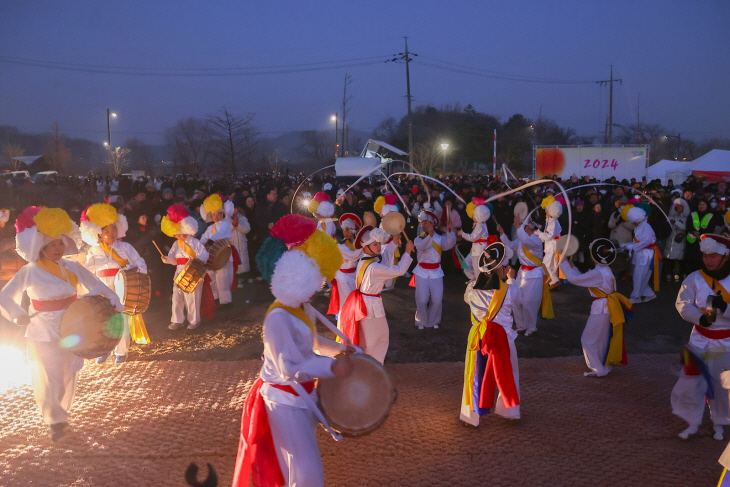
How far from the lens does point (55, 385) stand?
4.62 metres

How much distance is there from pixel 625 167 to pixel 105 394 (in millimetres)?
22508

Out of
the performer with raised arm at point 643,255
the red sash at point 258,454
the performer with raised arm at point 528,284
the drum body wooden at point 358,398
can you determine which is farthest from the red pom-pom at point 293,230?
the performer with raised arm at point 643,255

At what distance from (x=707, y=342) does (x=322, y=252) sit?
135 inches

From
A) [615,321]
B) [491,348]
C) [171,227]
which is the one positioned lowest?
[615,321]

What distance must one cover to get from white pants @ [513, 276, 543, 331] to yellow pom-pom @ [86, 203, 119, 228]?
5.31 m

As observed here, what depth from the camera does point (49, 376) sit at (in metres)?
4.58

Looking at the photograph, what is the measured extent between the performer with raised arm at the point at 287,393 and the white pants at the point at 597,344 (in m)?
3.69

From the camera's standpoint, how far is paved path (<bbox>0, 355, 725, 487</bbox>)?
3947mm

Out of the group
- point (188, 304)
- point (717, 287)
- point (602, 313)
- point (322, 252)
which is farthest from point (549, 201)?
point (322, 252)

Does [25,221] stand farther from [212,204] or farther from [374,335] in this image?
[212,204]

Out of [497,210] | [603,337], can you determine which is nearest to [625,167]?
[497,210]

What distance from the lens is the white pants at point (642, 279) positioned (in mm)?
9078

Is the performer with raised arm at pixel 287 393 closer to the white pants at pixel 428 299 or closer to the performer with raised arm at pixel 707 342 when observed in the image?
the performer with raised arm at pixel 707 342

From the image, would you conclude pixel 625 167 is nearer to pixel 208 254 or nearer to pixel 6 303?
pixel 208 254
